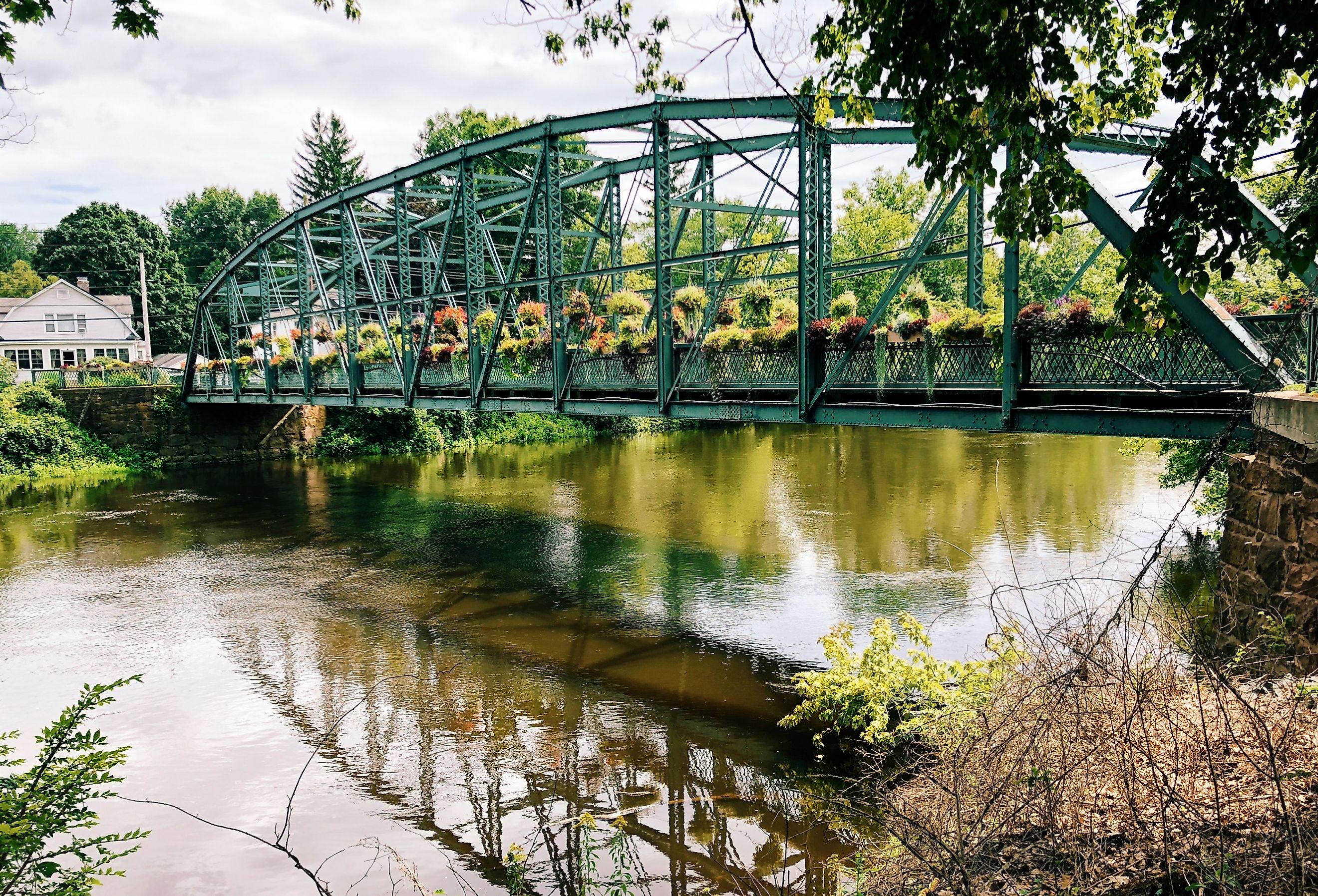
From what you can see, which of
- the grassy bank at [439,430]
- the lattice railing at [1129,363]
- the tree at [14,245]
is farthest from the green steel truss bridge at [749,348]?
the tree at [14,245]

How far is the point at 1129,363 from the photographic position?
884cm

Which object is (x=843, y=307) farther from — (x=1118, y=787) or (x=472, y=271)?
(x=472, y=271)

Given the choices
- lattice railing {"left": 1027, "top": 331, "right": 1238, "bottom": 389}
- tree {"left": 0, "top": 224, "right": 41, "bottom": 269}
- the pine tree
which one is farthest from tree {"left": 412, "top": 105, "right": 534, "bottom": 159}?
tree {"left": 0, "top": 224, "right": 41, "bottom": 269}

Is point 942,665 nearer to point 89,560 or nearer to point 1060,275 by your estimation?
point 89,560

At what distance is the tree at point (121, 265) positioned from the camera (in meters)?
60.2

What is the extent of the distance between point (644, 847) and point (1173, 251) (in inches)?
215

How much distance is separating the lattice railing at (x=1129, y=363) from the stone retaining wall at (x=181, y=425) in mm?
30806

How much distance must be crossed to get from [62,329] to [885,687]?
61.6 metres

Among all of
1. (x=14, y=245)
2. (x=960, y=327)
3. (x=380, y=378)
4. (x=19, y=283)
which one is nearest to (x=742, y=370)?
(x=960, y=327)

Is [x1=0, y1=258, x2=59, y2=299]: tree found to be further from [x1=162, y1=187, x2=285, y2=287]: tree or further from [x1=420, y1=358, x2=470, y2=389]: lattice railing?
[x1=420, y1=358, x2=470, y2=389]: lattice railing

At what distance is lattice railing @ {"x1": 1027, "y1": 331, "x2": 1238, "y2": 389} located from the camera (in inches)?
324

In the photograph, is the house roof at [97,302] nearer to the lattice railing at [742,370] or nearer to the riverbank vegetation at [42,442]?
the riverbank vegetation at [42,442]

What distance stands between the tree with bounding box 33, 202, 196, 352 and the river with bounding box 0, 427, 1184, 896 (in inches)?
1508

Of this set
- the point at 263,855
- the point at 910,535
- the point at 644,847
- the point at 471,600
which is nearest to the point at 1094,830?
the point at 644,847
